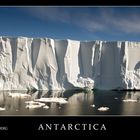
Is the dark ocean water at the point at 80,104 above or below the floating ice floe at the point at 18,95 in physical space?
below

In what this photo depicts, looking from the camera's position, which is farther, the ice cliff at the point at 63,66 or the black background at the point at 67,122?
the ice cliff at the point at 63,66

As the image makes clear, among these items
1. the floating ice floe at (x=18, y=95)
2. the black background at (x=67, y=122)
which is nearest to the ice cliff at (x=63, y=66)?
the floating ice floe at (x=18, y=95)

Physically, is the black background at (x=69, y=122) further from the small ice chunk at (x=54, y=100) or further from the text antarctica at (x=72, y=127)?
the small ice chunk at (x=54, y=100)

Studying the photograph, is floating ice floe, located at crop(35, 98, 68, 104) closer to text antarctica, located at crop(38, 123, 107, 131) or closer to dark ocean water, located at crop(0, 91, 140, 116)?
dark ocean water, located at crop(0, 91, 140, 116)

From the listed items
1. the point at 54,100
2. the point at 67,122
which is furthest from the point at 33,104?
the point at 67,122

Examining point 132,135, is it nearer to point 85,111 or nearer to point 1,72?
point 85,111

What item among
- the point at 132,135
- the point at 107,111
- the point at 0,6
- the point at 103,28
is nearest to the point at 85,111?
the point at 107,111
